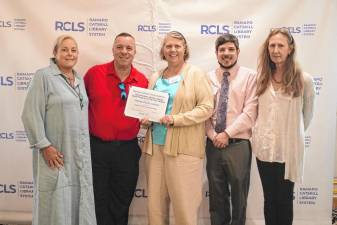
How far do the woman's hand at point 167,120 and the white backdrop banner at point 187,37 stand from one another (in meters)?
0.77

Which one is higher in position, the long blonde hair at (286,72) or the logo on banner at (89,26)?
the logo on banner at (89,26)

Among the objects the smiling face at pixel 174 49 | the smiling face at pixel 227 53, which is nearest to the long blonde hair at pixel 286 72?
the smiling face at pixel 227 53

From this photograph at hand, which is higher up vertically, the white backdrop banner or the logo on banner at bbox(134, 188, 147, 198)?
the white backdrop banner

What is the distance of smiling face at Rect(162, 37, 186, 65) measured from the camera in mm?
2402

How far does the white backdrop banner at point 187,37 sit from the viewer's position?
2939 millimetres

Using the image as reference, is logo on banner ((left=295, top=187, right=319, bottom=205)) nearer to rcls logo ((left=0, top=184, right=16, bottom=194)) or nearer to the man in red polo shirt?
the man in red polo shirt

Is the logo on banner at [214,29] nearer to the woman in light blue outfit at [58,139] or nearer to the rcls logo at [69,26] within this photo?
the rcls logo at [69,26]

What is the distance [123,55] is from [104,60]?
1.82ft

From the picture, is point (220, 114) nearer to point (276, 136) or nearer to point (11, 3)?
point (276, 136)

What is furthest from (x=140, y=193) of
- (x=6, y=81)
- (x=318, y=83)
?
(x=318, y=83)

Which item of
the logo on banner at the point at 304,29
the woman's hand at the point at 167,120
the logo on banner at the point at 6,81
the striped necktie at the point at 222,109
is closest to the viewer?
the woman's hand at the point at 167,120

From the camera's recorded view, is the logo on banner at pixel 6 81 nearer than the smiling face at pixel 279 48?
No

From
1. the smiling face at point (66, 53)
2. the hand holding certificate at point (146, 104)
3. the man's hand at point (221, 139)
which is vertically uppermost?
the smiling face at point (66, 53)

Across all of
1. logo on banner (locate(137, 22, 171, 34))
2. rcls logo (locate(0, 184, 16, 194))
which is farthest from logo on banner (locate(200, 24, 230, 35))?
rcls logo (locate(0, 184, 16, 194))
